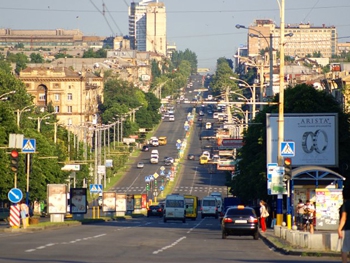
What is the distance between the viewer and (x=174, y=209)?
85.6 meters

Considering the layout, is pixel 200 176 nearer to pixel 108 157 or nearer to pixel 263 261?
pixel 108 157

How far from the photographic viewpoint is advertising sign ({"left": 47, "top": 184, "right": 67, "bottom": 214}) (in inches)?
2785

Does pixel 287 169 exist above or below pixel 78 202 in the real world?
above

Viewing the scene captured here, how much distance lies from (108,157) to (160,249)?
119 metres

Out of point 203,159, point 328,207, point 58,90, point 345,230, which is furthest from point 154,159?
point 345,230

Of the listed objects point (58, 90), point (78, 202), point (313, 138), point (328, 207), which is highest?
point (58, 90)

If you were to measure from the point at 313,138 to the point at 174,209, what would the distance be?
83.9ft

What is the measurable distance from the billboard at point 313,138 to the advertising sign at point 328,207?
45.0ft

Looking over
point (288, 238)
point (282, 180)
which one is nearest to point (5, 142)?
point (282, 180)

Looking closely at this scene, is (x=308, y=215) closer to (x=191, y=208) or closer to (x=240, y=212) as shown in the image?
(x=240, y=212)

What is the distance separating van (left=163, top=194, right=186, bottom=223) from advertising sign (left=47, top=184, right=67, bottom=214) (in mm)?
13892

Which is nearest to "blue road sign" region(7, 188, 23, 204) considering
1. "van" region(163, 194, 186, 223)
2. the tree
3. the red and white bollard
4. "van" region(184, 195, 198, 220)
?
the red and white bollard

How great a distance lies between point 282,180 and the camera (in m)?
48.0

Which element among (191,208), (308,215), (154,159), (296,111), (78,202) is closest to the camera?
(308,215)
